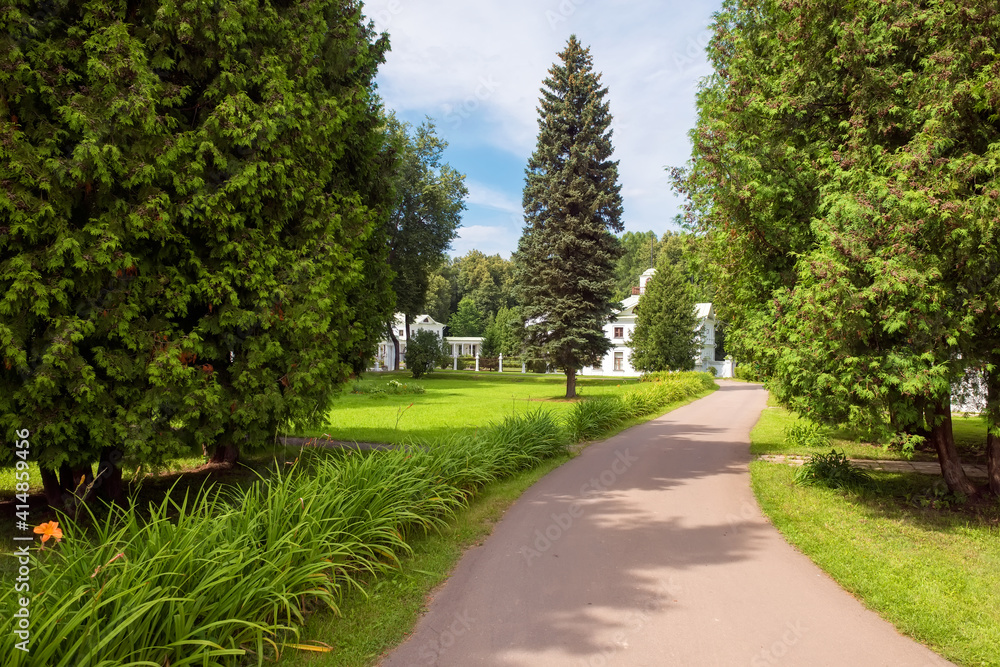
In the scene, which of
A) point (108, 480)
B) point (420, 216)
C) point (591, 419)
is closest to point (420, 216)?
point (420, 216)

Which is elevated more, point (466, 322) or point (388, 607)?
point (466, 322)

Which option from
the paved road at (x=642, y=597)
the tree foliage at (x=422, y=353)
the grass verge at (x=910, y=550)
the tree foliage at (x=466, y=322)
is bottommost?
the paved road at (x=642, y=597)

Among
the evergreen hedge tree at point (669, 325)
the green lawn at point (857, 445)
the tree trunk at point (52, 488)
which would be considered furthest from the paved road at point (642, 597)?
the evergreen hedge tree at point (669, 325)

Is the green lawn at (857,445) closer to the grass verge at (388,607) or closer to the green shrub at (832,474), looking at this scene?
the green shrub at (832,474)

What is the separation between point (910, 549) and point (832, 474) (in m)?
2.77

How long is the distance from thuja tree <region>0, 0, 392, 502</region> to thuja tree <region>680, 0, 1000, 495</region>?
218 inches

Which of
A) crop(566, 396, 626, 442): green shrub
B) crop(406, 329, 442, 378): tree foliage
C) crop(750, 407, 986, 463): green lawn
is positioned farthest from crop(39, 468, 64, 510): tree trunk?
crop(406, 329, 442, 378): tree foliage

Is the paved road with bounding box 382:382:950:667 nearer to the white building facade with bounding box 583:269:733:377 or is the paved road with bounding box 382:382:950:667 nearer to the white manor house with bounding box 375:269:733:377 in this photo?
the white manor house with bounding box 375:269:733:377

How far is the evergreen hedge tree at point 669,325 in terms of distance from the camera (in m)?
37.3

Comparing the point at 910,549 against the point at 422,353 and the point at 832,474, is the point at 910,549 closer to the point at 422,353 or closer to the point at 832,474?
the point at 832,474

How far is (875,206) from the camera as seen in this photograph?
235 inches

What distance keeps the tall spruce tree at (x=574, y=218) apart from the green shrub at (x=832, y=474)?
50.8 ft

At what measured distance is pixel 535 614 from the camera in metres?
4.08

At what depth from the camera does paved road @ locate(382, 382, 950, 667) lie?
3.55 meters
